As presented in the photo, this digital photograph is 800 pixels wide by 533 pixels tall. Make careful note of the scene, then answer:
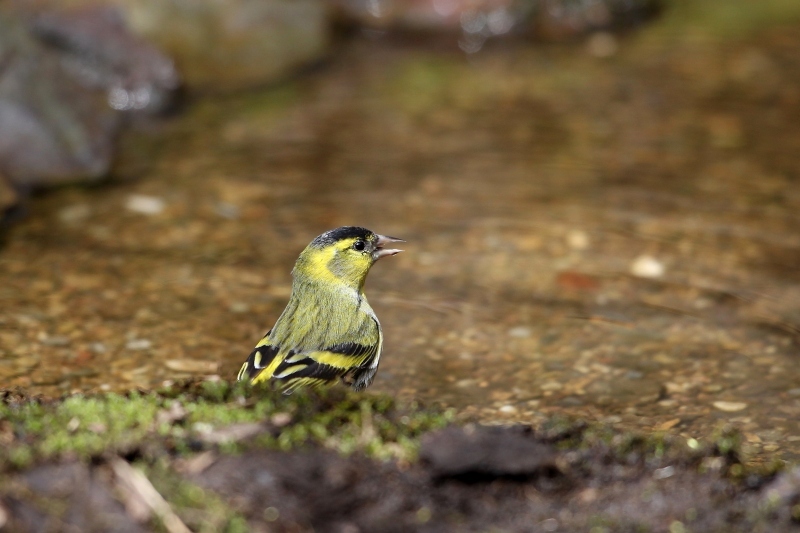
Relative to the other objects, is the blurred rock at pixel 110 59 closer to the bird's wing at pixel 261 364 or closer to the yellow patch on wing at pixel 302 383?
the bird's wing at pixel 261 364

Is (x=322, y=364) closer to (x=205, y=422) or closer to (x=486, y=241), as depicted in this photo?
(x=205, y=422)

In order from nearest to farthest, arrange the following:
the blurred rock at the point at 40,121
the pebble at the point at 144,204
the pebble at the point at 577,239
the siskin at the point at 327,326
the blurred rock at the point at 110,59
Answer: the siskin at the point at 327,326, the pebble at the point at 577,239, the pebble at the point at 144,204, the blurred rock at the point at 40,121, the blurred rock at the point at 110,59

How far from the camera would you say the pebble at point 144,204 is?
7.28 metres

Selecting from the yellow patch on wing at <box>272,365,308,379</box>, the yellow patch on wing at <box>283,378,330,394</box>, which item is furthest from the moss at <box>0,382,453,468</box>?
the yellow patch on wing at <box>272,365,308,379</box>

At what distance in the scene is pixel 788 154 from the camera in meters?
8.25

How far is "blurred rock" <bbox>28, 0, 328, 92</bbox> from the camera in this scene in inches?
392

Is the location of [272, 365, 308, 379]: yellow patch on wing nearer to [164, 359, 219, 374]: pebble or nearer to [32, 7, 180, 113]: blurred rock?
[164, 359, 219, 374]: pebble

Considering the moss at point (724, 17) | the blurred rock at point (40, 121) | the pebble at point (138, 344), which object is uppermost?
the moss at point (724, 17)

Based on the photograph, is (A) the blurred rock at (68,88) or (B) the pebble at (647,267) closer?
(B) the pebble at (647,267)

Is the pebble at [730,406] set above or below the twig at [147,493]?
below

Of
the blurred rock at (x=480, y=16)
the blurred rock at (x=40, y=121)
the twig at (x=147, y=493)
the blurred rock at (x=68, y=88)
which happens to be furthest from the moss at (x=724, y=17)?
the twig at (x=147, y=493)

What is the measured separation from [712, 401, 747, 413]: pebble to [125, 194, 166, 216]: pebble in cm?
423

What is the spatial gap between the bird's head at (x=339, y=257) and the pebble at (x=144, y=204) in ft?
8.14

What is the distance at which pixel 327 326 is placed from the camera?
4699mm
